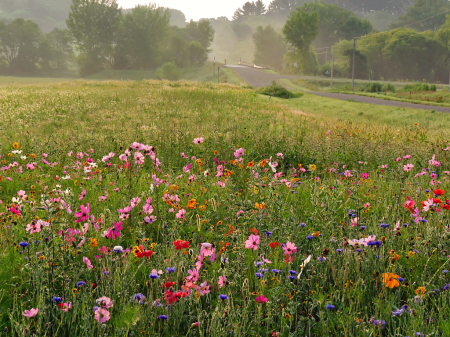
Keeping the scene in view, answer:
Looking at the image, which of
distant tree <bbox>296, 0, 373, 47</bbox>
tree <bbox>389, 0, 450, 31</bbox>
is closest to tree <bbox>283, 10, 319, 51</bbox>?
distant tree <bbox>296, 0, 373, 47</bbox>

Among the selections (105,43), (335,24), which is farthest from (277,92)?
(335,24)

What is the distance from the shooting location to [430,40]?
2771 inches

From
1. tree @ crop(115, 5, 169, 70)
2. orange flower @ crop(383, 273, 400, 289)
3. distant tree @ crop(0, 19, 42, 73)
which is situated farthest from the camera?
distant tree @ crop(0, 19, 42, 73)

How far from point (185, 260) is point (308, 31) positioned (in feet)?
279

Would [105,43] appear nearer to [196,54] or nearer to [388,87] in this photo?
[196,54]

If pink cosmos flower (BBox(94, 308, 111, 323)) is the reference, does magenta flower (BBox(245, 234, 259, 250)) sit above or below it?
above

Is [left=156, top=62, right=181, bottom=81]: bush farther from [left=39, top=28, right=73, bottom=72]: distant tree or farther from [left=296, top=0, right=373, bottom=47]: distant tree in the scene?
[left=296, top=0, right=373, bottom=47]: distant tree

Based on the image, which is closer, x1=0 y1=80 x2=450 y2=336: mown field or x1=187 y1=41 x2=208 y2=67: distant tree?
x1=0 y1=80 x2=450 y2=336: mown field

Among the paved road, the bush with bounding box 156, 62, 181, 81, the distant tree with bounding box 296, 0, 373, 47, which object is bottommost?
the paved road

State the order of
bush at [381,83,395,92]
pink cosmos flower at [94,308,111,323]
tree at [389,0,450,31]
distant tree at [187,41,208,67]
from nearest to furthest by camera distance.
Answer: pink cosmos flower at [94,308,111,323]
bush at [381,83,395,92]
distant tree at [187,41,208,67]
tree at [389,0,450,31]

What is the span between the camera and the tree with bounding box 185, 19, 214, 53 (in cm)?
9581

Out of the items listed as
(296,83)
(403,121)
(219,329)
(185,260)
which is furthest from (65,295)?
(296,83)

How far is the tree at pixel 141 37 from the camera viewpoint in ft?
281

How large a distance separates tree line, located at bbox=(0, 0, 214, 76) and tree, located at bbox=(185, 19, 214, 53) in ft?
23.2
